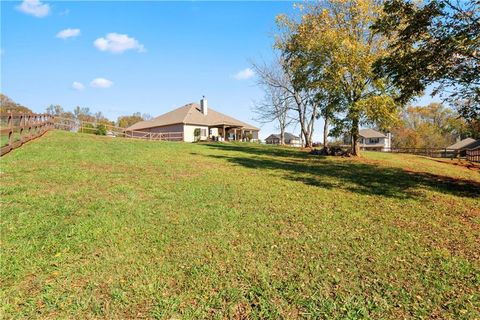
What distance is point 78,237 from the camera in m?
4.88

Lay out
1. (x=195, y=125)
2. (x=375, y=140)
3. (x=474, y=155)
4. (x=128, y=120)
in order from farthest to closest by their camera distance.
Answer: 1. (x=128, y=120)
2. (x=375, y=140)
3. (x=195, y=125)
4. (x=474, y=155)

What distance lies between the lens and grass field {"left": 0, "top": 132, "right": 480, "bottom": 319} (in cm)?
351

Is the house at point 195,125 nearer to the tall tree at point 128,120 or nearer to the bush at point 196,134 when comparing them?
the bush at point 196,134

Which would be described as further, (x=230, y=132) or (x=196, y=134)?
(x=230, y=132)

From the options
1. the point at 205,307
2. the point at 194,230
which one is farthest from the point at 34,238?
the point at 205,307

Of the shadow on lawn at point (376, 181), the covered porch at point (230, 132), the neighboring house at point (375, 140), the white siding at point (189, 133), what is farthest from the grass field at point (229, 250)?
the neighboring house at point (375, 140)

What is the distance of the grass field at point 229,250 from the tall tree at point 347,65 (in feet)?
27.2

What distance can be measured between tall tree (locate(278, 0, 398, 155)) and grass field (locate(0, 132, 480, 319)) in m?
8.29

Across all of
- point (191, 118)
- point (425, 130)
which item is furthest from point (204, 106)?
point (425, 130)

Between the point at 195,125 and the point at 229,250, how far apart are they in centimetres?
Answer: 3569

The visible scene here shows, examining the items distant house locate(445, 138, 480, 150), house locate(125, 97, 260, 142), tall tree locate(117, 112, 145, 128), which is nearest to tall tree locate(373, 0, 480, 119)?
house locate(125, 97, 260, 142)

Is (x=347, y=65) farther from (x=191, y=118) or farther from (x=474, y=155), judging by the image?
(x=191, y=118)

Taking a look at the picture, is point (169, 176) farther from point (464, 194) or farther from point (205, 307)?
point (464, 194)

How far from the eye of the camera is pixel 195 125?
39438 mm
